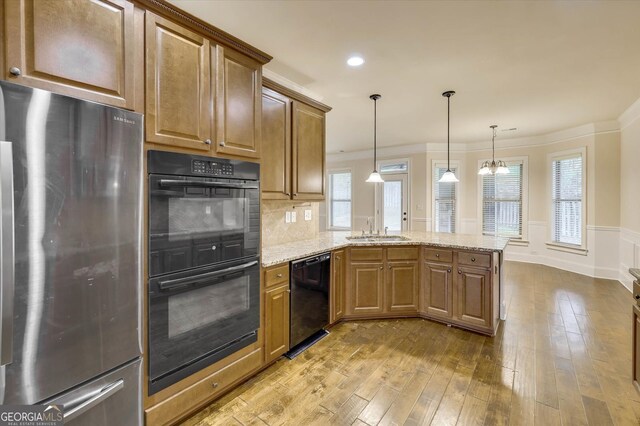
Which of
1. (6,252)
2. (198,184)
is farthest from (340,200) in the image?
(6,252)

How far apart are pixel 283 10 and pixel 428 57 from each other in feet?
4.81

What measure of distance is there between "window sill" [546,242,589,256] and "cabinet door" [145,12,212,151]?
674 cm

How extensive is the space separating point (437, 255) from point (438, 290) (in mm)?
399

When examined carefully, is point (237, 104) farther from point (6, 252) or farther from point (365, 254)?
point (365, 254)

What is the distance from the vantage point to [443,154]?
6.91 m

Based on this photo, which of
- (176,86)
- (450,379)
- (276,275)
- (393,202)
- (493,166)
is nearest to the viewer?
(176,86)

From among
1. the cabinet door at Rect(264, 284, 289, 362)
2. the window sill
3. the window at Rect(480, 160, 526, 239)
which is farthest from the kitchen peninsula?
the window at Rect(480, 160, 526, 239)

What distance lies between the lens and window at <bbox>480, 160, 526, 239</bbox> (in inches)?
255

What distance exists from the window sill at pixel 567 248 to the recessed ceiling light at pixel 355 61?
18.3 feet

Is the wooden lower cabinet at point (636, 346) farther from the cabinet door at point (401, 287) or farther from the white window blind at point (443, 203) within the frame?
the white window blind at point (443, 203)

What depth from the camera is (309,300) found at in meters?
2.77

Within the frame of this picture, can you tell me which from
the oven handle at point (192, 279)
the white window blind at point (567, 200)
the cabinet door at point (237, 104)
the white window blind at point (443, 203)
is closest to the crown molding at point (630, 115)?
the white window blind at point (567, 200)

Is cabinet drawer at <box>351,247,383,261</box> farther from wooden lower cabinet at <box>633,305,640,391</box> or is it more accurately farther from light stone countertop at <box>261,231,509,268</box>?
wooden lower cabinet at <box>633,305,640,391</box>

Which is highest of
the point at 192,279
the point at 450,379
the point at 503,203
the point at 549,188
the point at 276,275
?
the point at 549,188
